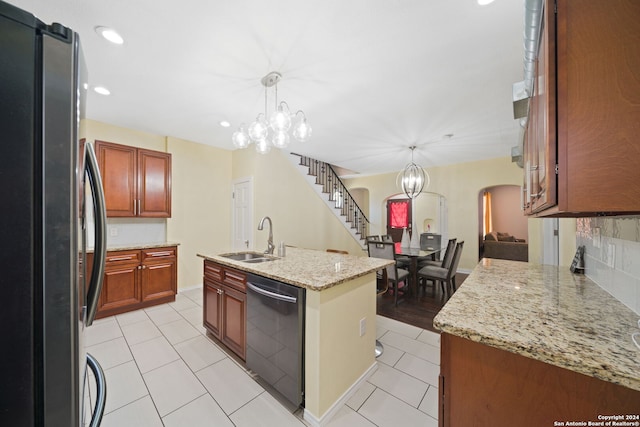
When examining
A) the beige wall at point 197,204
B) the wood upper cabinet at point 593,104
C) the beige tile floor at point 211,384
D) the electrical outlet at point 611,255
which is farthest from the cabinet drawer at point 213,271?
the electrical outlet at point 611,255

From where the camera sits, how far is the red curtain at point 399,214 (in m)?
8.45

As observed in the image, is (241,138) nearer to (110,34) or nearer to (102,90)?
(110,34)

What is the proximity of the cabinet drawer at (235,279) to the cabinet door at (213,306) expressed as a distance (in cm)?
17

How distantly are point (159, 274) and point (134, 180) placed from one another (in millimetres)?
1433

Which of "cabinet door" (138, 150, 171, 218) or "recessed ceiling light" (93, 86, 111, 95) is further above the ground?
"recessed ceiling light" (93, 86, 111, 95)

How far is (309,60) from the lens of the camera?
210cm

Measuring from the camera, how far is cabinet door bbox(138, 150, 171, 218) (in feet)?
11.7

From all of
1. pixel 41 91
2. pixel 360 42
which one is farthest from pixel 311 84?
pixel 41 91

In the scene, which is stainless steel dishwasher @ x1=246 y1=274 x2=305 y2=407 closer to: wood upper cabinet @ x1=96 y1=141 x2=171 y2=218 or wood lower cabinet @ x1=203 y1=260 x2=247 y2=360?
wood lower cabinet @ x1=203 y1=260 x2=247 y2=360

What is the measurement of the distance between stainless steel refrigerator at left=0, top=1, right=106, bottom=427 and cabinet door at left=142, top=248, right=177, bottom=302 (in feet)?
11.1

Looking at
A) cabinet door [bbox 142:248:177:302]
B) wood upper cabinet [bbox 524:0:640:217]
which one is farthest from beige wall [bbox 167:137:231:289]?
wood upper cabinet [bbox 524:0:640:217]

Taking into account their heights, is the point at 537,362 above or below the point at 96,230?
below

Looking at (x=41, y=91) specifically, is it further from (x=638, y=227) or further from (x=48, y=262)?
(x=638, y=227)

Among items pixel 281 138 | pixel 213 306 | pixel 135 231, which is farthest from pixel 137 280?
pixel 281 138
